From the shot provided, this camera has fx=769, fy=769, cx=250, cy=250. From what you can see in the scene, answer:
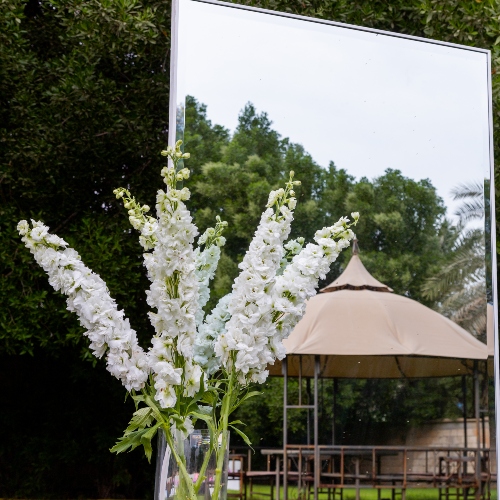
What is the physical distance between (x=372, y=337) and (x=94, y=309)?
1.20 meters

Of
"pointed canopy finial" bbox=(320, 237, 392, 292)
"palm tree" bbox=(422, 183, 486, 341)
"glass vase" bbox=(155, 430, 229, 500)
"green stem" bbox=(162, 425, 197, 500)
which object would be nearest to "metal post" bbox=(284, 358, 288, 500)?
"pointed canopy finial" bbox=(320, 237, 392, 292)

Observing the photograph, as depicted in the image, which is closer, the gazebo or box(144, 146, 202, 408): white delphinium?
box(144, 146, 202, 408): white delphinium

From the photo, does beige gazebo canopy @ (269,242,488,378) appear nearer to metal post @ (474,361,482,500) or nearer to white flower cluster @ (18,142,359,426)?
metal post @ (474,361,482,500)

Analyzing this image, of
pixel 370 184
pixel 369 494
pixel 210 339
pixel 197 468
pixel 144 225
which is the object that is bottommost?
pixel 369 494

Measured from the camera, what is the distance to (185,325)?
4.48 ft

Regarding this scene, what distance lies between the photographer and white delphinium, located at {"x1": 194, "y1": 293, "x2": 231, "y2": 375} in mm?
1568

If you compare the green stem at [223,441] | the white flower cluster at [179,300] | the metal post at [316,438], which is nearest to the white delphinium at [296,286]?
the white flower cluster at [179,300]

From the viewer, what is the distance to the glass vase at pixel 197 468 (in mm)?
1386

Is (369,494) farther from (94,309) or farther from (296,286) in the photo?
(94,309)

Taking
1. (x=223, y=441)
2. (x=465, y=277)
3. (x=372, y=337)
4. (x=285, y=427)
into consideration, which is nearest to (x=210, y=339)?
(x=223, y=441)

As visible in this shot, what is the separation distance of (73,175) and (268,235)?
8.49 feet

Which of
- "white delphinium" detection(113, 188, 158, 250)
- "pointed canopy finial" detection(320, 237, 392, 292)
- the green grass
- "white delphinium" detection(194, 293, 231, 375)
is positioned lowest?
the green grass

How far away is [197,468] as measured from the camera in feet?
4.72

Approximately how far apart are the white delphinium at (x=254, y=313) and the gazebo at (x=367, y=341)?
34.1 inches
